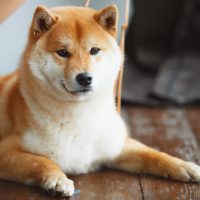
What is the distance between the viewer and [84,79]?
1639mm

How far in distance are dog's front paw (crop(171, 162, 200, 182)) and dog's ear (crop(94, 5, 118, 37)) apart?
1.75 ft

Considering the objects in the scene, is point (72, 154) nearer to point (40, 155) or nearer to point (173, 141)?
point (40, 155)

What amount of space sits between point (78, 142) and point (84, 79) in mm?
261

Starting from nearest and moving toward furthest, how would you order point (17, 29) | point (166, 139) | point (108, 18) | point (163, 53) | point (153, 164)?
point (108, 18) < point (153, 164) < point (17, 29) < point (166, 139) < point (163, 53)

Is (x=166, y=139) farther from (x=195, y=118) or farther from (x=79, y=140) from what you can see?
(x=79, y=140)

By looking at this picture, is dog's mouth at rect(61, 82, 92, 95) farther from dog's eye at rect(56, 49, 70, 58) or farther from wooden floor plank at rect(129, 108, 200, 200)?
wooden floor plank at rect(129, 108, 200, 200)

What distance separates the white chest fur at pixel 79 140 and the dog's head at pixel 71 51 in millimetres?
106

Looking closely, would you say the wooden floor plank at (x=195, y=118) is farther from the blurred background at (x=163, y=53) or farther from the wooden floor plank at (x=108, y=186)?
the wooden floor plank at (x=108, y=186)

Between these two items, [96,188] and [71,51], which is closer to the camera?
[71,51]

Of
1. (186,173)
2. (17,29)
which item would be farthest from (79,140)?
(17,29)

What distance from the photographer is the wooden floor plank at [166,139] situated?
1757 mm

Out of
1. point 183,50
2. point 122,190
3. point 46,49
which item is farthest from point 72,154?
point 183,50

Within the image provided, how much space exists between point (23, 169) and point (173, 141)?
818 mm

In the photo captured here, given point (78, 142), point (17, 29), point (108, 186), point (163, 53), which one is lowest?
point (163, 53)
